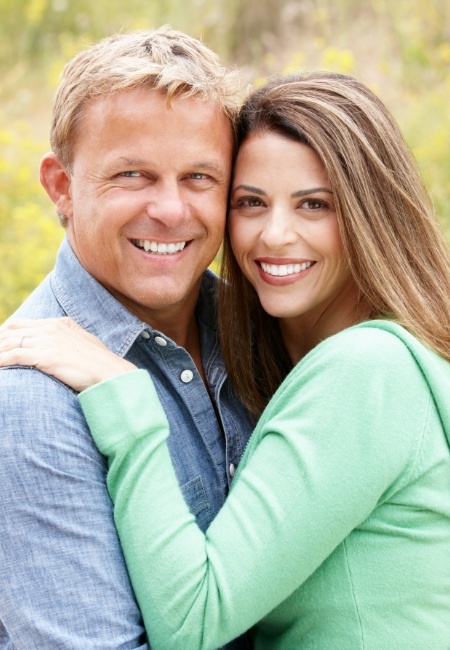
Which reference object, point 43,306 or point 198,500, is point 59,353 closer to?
point 43,306

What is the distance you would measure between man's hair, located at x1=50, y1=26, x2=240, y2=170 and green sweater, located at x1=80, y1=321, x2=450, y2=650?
0.74 m

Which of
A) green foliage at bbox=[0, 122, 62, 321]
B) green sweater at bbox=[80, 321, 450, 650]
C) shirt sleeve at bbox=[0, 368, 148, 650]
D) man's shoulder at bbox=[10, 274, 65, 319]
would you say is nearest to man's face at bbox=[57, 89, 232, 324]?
man's shoulder at bbox=[10, 274, 65, 319]

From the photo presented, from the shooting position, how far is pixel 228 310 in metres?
2.92

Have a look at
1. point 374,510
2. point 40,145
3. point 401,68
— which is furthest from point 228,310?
point 401,68

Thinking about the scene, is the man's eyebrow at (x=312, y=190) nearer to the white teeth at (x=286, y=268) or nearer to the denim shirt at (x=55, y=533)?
the white teeth at (x=286, y=268)

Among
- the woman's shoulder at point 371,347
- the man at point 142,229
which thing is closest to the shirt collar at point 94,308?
the man at point 142,229

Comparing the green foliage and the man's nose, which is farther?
the green foliage

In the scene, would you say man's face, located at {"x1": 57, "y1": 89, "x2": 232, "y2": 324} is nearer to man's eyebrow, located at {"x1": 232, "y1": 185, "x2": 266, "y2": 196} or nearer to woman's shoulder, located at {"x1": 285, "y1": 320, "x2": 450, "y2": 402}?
man's eyebrow, located at {"x1": 232, "y1": 185, "x2": 266, "y2": 196}

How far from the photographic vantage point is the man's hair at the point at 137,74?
2.38m

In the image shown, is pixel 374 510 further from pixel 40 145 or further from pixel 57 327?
pixel 40 145

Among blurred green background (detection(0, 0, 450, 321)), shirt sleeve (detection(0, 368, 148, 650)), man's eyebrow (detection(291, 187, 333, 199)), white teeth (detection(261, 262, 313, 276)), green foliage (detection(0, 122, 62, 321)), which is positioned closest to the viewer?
shirt sleeve (detection(0, 368, 148, 650))

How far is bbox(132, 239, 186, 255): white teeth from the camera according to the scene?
8.31ft

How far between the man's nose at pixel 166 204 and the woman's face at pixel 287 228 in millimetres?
231

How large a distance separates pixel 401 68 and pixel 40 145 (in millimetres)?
2856
